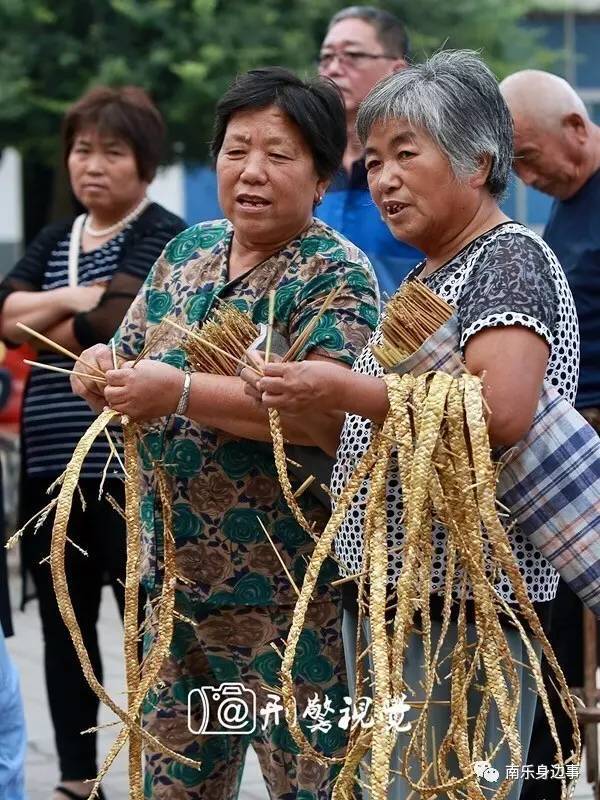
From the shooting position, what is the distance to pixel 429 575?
8.61ft

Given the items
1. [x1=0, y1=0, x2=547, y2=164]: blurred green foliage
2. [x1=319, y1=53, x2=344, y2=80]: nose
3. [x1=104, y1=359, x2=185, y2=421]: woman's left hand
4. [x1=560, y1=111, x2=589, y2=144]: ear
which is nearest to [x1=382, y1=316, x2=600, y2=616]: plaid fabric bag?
[x1=104, y1=359, x2=185, y2=421]: woman's left hand

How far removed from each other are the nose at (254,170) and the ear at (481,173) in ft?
1.82

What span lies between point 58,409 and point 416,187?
2105 millimetres

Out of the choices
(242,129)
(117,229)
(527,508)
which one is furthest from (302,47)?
(527,508)

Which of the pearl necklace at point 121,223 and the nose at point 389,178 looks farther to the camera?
the pearl necklace at point 121,223

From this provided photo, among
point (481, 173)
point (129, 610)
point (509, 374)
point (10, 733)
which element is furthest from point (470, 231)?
point (10, 733)

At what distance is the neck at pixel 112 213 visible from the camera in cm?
474

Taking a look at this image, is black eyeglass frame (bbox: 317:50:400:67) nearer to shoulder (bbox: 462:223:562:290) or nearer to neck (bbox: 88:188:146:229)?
neck (bbox: 88:188:146:229)

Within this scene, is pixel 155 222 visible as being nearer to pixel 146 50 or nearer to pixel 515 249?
pixel 515 249

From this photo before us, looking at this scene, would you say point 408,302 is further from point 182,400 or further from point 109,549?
point 109,549

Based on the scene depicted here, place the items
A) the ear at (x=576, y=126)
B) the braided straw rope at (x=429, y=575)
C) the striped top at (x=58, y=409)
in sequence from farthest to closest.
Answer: the striped top at (x=58, y=409) < the ear at (x=576, y=126) < the braided straw rope at (x=429, y=575)

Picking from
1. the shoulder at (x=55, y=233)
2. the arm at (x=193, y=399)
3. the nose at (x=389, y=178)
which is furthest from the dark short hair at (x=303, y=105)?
the shoulder at (x=55, y=233)

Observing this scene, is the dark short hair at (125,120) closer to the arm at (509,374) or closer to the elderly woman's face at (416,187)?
the elderly woman's face at (416,187)

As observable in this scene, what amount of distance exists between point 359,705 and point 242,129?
1245mm
